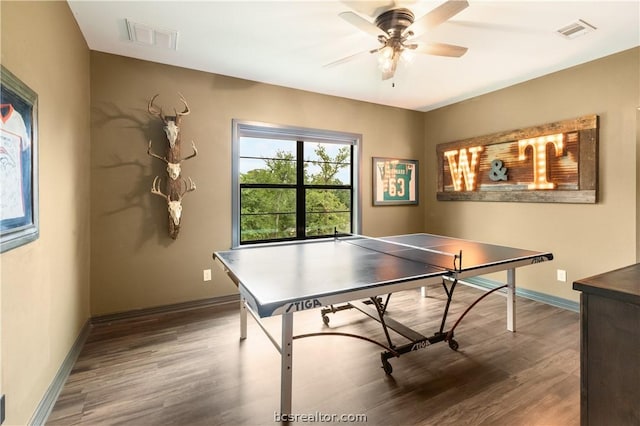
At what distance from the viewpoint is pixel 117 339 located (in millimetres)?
2686

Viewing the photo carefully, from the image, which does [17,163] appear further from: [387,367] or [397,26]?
[387,367]

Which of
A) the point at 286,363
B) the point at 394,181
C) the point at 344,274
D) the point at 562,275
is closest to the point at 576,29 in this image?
the point at 562,275

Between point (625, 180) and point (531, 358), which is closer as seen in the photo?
point (531, 358)

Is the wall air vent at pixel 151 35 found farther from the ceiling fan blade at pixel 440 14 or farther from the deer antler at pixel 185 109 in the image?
the ceiling fan blade at pixel 440 14

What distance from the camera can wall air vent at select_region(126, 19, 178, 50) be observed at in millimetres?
2537

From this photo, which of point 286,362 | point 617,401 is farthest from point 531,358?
point 286,362

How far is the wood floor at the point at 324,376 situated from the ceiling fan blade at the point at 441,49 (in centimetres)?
236

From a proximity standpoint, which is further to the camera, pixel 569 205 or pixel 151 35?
pixel 569 205

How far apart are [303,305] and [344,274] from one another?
0.47 metres

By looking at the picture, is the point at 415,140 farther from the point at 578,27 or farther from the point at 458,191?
the point at 578,27

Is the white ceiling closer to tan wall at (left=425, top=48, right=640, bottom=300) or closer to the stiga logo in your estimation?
tan wall at (left=425, top=48, right=640, bottom=300)

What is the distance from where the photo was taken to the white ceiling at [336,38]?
2.28m

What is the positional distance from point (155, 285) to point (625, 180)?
16.0 ft

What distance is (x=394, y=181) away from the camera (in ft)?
15.7
